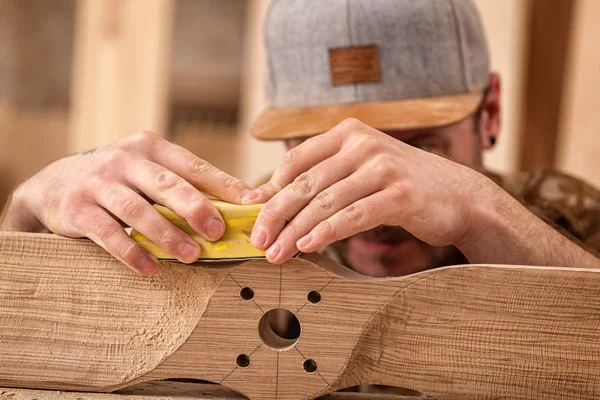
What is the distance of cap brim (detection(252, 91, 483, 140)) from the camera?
50.1 inches

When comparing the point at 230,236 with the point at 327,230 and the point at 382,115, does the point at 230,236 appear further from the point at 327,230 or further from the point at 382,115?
the point at 382,115

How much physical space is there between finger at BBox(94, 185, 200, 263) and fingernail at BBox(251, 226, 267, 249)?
0.23ft

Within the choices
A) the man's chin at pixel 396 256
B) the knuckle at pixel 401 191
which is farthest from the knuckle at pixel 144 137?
the man's chin at pixel 396 256

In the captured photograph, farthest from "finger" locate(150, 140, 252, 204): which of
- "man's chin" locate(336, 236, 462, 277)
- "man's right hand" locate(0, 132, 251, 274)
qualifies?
"man's chin" locate(336, 236, 462, 277)

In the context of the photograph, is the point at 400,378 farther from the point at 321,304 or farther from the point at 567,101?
the point at 567,101

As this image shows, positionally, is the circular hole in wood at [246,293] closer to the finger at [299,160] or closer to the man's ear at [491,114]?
the finger at [299,160]

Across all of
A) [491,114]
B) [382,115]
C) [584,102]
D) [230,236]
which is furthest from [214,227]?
[584,102]

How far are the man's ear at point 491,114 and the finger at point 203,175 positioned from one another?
81 cm

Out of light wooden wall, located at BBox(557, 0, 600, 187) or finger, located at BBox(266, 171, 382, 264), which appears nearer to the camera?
finger, located at BBox(266, 171, 382, 264)

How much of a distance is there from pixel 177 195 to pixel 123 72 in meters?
2.30

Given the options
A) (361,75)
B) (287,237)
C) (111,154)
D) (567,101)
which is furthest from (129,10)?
(287,237)

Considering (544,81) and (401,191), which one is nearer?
(401,191)

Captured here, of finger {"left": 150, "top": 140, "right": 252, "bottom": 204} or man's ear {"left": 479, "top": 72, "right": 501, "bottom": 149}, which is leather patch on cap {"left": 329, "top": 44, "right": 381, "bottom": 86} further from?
finger {"left": 150, "top": 140, "right": 252, "bottom": 204}

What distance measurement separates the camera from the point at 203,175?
2.87ft
